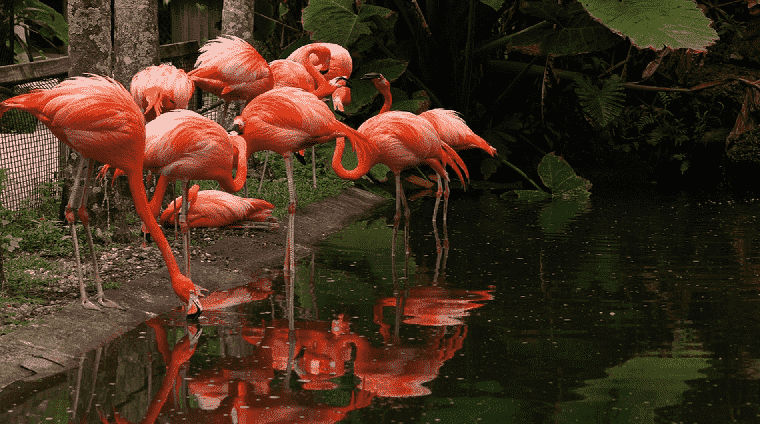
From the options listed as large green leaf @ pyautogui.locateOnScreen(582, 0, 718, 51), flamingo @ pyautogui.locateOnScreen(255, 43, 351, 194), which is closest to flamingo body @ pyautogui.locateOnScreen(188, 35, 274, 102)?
flamingo @ pyautogui.locateOnScreen(255, 43, 351, 194)

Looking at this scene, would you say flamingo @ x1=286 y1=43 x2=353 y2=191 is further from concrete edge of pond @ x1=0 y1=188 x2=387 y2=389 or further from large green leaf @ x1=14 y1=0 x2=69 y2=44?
large green leaf @ x1=14 y1=0 x2=69 y2=44

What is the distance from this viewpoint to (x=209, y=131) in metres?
5.05

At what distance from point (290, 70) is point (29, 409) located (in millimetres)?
5127

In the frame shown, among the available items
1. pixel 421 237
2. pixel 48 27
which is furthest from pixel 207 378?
pixel 48 27

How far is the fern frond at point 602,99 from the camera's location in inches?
388

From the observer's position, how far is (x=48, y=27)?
12250 mm

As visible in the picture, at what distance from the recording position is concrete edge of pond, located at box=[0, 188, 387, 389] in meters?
3.74

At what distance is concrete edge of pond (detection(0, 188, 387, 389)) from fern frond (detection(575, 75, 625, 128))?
401 cm

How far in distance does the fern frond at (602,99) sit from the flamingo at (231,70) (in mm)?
4251

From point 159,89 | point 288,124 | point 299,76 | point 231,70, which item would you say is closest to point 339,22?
point 299,76

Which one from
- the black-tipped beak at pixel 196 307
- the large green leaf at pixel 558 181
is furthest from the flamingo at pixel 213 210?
the large green leaf at pixel 558 181

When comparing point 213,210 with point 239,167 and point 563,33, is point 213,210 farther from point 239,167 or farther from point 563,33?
point 563,33

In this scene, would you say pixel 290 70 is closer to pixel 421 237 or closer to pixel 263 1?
pixel 421 237

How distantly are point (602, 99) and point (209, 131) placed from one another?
19.7ft
